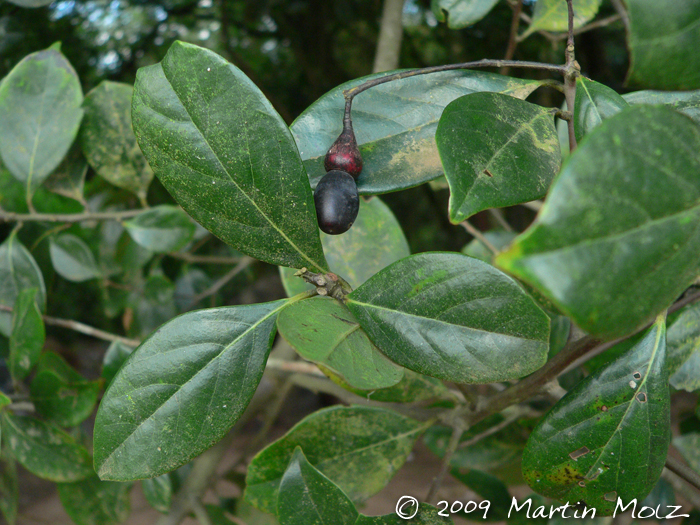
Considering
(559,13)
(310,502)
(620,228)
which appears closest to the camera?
(620,228)

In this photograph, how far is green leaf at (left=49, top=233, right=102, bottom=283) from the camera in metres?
0.92

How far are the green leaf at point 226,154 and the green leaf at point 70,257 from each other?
0.63m

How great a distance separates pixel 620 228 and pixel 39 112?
0.75 m

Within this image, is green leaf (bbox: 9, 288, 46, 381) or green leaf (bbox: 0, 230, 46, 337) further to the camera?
green leaf (bbox: 0, 230, 46, 337)

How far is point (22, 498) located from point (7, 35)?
1.49 m

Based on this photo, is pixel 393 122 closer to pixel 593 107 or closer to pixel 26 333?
pixel 593 107

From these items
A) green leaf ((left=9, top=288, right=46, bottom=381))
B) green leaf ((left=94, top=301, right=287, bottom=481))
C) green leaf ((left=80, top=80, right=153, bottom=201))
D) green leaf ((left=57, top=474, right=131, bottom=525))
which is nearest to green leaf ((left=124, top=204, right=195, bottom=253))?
green leaf ((left=80, top=80, right=153, bottom=201))

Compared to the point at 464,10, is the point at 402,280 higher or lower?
lower

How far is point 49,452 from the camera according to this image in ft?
2.40

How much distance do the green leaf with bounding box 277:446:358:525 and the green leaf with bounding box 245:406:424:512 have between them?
0.40 ft

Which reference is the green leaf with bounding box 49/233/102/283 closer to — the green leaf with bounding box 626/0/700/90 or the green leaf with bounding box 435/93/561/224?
the green leaf with bounding box 435/93/561/224

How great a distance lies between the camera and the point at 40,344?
26.2 inches

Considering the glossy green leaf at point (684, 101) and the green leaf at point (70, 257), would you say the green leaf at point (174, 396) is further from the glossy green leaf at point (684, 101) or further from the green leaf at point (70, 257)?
the green leaf at point (70, 257)

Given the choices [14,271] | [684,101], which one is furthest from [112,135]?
[684,101]
